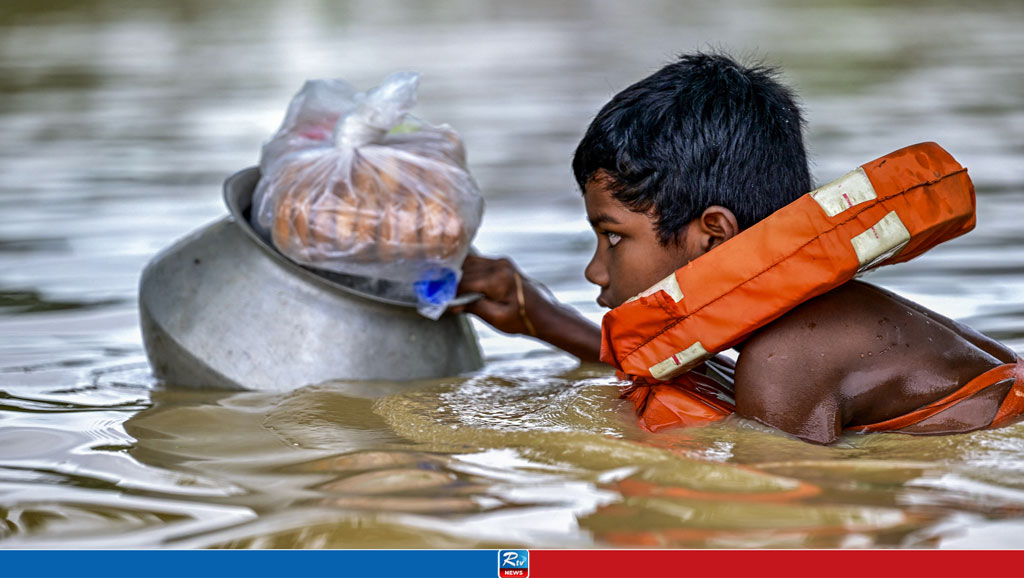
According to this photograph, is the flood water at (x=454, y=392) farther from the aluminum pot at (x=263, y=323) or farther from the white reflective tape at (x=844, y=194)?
the white reflective tape at (x=844, y=194)

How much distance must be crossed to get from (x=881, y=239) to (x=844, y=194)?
13cm

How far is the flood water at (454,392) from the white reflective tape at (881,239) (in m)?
0.43

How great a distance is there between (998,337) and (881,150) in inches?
132

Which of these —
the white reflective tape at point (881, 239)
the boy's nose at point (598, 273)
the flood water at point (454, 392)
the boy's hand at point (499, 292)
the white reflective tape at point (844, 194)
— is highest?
the white reflective tape at point (844, 194)

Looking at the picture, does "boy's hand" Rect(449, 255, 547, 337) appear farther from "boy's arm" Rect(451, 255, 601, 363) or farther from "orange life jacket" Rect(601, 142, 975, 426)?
"orange life jacket" Rect(601, 142, 975, 426)

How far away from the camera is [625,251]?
3176mm

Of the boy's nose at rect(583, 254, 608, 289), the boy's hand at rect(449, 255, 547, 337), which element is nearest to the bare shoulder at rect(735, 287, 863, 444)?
the boy's nose at rect(583, 254, 608, 289)

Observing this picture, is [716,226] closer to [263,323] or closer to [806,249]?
[806,249]
